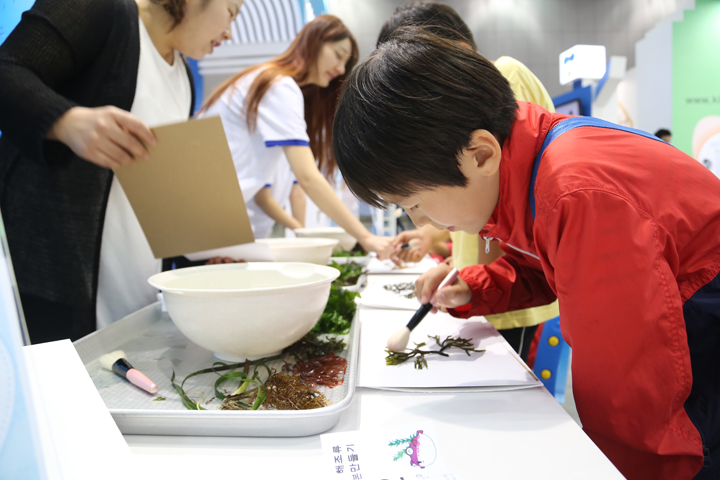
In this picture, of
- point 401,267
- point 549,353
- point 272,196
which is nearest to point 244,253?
point 401,267

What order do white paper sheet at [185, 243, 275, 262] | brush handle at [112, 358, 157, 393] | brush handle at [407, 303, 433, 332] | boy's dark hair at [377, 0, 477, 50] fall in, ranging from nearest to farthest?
brush handle at [112, 358, 157, 393]
brush handle at [407, 303, 433, 332]
white paper sheet at [185, 243, 275, 262]
boy's dark hair at [377, 0, 477, 50]

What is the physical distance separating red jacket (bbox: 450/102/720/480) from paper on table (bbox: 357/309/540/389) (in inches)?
4.5

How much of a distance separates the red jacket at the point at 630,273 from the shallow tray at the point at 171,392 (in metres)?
0.32

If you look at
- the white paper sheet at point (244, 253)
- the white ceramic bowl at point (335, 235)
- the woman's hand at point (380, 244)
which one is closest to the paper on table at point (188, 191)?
the white paper sheet at point (244, 253)

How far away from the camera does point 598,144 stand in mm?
612

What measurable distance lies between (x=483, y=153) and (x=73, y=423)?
0.63 meters

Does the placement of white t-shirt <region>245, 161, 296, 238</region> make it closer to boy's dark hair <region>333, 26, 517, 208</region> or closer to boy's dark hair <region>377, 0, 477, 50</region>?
boy's dark hair <region>377, 0, 477, 50</region>

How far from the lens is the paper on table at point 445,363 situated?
0.66 meters

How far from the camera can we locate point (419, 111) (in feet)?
2.14

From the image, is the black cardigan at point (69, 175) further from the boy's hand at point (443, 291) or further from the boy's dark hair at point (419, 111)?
the boy's hand at point (443, 291)

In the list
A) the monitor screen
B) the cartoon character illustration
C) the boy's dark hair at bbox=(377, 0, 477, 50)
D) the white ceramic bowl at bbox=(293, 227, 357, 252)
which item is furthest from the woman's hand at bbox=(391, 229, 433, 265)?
the monitor screen

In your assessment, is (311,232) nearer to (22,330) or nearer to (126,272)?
(126,272)

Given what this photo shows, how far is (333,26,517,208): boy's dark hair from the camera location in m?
0.66

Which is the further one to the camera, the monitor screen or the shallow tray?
the monitor screen
